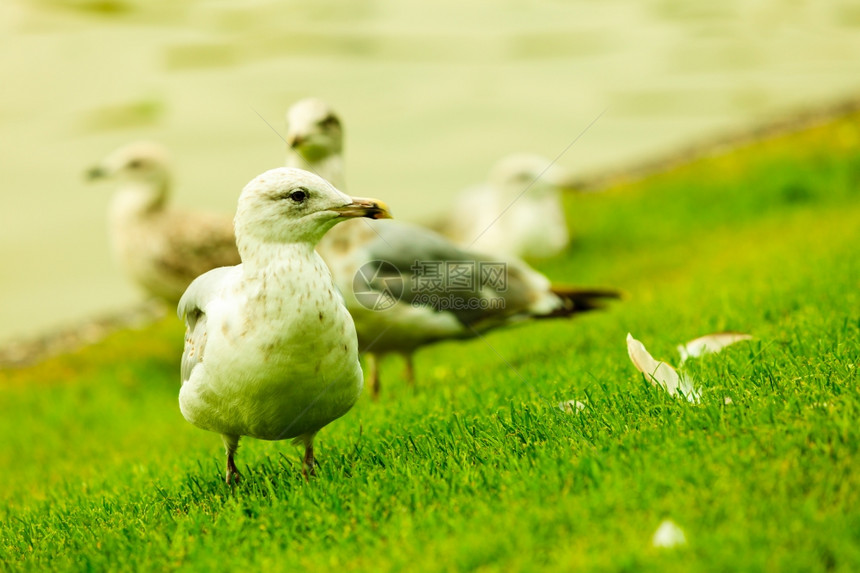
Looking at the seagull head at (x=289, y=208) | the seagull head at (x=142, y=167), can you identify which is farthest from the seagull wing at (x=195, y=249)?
the seagull head at (x=289, y=208)

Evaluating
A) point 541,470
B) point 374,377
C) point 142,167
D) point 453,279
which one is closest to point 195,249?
point 142,167

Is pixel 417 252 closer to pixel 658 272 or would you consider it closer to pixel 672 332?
pixel 672 332

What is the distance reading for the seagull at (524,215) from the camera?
11203 mm

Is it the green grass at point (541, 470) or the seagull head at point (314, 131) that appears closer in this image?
the green grass at point (541, 470)

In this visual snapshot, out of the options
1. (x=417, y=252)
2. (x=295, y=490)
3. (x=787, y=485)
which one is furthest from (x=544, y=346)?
(x=787, y=485)

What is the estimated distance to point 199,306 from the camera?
413cm

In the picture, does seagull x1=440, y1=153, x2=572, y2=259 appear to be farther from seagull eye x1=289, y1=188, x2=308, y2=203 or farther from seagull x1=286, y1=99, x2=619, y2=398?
seagull eye x1=289, y1=188, x2=308, y2=203

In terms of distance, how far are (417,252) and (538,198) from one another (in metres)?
5.14

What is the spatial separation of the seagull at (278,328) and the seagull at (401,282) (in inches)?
87.0

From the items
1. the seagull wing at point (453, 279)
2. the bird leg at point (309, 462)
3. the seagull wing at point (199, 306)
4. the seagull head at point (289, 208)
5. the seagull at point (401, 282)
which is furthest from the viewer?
the seagull wing at point (453, 279)

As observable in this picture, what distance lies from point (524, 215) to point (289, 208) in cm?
756

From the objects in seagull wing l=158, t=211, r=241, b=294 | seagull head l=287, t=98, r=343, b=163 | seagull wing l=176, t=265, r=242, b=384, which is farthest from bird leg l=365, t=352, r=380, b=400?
seagull wing l=158, t=211, r=241, b=294

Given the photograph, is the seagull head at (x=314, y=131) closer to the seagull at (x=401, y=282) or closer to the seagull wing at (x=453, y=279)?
the seagull at (x=401, y=282)

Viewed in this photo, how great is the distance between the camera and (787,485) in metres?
3.11
